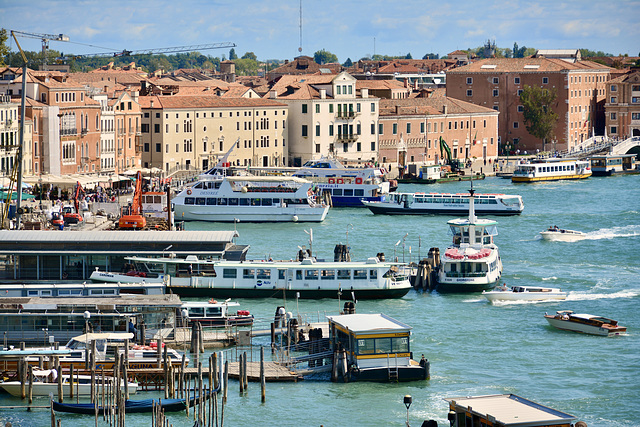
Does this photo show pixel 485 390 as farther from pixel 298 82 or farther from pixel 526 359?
pixel 298 82

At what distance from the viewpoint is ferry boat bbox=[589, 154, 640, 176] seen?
79.7 m

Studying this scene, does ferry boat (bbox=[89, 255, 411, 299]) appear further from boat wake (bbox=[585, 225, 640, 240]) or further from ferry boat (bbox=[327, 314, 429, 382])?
boat wake (bbox=[585, 225, 640, 240])

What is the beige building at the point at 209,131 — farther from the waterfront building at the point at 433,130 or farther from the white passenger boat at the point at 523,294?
the white passenger boat at the point at 523,294

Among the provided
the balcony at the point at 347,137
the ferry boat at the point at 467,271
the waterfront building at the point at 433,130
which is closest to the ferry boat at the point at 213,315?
the ferry boat at the point at 467,271

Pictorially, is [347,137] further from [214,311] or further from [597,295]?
[214,311]

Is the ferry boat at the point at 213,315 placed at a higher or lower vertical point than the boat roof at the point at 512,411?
higher

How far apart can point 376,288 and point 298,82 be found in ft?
157

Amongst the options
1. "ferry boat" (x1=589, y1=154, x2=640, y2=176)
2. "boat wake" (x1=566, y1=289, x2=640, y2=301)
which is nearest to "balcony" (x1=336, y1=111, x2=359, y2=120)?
"ferry boat" (x1=589, y1=154, x2=640, y2=176)

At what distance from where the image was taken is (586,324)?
95.1 ft

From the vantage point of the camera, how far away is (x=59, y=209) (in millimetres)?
45406

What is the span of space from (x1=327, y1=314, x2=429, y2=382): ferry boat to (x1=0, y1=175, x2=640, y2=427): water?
0.24 metres

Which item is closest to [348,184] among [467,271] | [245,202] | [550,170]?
[245,202]

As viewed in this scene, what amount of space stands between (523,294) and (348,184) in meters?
27.5

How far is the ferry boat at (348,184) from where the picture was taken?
59281 millimetres
